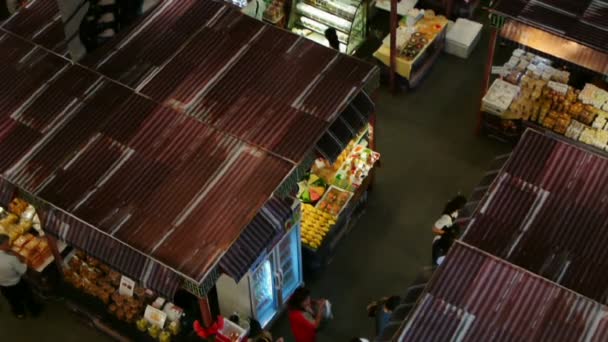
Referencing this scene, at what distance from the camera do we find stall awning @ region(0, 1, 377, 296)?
32.4 ft

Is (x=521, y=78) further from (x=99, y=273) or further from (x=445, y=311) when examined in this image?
(x=99, y=273)

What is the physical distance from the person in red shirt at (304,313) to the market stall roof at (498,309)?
2.18 metres

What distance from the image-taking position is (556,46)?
12.6m

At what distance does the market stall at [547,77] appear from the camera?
40.4ft

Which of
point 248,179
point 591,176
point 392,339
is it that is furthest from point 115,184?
point 591,176

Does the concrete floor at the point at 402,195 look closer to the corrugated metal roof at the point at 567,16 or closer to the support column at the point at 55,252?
the support column at the point at 55,252

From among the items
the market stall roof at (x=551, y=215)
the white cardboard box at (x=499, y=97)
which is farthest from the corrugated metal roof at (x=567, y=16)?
the market stall roof at (x=551, y=215)

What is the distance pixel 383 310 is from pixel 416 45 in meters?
6.19

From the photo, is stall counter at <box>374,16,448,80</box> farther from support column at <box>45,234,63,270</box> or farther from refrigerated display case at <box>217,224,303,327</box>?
support column at <box>45,234,63,270</box>

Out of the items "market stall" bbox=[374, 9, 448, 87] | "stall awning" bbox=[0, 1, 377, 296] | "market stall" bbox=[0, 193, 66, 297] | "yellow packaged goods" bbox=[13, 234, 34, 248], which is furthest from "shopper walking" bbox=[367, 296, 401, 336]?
"market stall" bbox=[374, 9, 448, 87]

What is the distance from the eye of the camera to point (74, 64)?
11.6 m

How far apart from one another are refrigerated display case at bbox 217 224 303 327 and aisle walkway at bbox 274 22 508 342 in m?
0.54

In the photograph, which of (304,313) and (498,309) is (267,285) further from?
(498,309)

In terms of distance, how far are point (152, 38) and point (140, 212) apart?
10.2 ft
